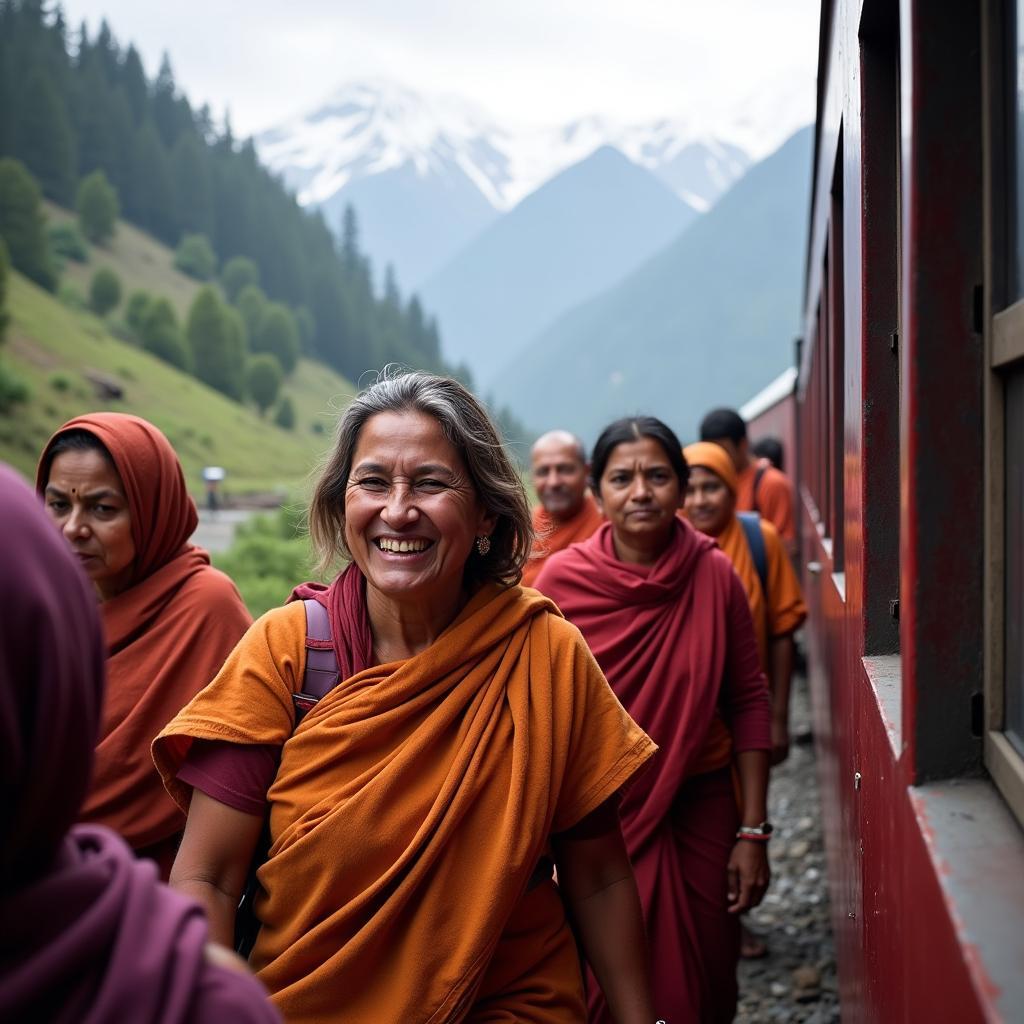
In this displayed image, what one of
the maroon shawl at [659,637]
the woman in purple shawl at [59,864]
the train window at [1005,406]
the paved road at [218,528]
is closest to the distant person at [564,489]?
the maroon shawl at [659,637]

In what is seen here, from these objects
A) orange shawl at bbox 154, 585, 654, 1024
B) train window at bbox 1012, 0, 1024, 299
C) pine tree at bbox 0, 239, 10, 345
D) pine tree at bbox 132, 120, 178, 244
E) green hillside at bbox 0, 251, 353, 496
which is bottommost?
orange shawl at bbox 154, 585, 654, 1024

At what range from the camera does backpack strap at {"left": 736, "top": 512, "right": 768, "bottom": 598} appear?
17.9 feet

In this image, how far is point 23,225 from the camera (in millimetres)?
66938

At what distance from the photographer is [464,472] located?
108 inches

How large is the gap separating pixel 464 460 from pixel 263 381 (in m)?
76.6

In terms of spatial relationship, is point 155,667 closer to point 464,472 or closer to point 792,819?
point 464,472

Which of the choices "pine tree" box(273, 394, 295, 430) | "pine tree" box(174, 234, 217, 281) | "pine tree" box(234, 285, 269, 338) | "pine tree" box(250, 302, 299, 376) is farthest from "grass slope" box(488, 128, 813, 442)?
"pine tree" box(174, 234, 217, 281)

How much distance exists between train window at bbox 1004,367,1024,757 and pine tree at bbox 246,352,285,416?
7758cm

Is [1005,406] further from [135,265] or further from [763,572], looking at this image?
[135,265]

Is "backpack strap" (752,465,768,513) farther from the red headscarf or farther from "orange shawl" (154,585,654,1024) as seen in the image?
the red headscarf

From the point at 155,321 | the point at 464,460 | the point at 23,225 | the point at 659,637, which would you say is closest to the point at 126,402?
the point at 23,225

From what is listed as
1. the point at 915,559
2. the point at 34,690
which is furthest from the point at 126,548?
the point at 34,690

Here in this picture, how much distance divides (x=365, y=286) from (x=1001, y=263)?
341ft

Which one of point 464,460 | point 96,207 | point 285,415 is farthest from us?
point 96,207
